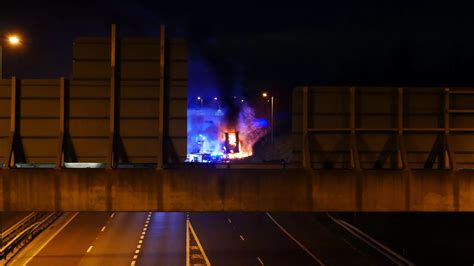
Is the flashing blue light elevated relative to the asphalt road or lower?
elevated

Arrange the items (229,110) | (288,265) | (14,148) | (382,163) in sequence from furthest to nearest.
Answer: (229,110) → (288,265) → (382,163) → (14,148)

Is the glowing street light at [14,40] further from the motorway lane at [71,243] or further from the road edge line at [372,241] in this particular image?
the road edge line at [372,241]

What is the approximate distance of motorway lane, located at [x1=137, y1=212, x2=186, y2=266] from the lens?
127 ft

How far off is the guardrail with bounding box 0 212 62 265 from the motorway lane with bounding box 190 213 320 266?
12822 millimetres

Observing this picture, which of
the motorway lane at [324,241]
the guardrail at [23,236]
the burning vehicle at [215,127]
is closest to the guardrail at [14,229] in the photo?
the guardrail at [23,236]

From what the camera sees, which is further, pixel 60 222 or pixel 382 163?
pixel 60 222

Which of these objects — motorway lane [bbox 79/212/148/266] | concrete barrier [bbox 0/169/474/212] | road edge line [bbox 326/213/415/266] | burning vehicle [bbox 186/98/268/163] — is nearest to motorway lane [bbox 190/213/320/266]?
road edge line [bbox 326/213/415/266]

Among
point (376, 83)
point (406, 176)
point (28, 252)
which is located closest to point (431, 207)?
point (406, 176)

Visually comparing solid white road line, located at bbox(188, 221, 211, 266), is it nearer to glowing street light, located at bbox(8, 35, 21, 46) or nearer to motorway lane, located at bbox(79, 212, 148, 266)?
motorway lane, located at bbox(79, 212, 148, 266)

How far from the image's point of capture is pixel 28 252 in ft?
137

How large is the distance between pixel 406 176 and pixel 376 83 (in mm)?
95808

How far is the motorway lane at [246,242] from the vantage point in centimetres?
3978

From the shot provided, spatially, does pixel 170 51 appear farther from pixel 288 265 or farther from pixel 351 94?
pixel 288 265

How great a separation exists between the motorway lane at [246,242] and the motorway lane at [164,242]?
5.36 ft
